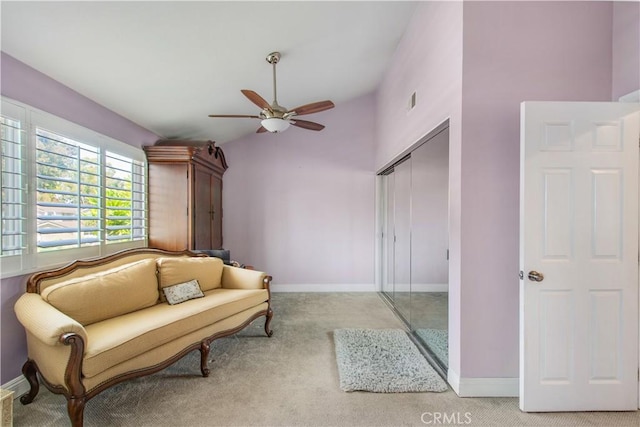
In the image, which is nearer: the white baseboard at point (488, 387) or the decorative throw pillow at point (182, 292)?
the white baseboard at point (488, 387)

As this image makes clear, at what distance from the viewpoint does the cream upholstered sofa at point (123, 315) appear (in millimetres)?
1611

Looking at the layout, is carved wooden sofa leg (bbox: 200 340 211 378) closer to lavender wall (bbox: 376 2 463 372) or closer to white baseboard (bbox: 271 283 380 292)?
lavender wall (bbox: 376 2 463 372)

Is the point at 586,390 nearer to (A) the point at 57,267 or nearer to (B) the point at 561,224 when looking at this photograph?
(B) the point at 561,224

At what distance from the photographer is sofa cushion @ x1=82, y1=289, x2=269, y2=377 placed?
1.70 metres

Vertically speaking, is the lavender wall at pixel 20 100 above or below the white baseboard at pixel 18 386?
above

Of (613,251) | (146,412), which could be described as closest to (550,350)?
(613,251)

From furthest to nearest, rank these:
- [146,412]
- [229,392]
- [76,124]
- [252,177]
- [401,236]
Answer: [252,177] → [401,236] → [76,124] → [229,392] → [146,412]

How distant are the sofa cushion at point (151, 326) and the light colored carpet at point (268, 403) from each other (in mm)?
374

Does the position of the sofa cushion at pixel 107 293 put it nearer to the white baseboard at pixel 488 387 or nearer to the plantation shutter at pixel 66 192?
the plantation shutter at pixel 66 192

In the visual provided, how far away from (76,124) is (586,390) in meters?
4.36

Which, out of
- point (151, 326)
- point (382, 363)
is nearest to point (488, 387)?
point (382, 363)

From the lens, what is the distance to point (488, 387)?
1.97 metres

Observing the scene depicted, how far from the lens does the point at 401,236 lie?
3631 millimetres

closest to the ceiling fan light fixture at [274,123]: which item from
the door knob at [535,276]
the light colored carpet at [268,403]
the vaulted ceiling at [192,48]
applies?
the vaulted ceiling at [192,48]
